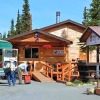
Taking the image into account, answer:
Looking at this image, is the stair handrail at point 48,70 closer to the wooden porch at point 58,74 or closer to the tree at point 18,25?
the wooden porch at point 58,74

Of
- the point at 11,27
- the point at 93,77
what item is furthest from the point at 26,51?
the point at 11,27

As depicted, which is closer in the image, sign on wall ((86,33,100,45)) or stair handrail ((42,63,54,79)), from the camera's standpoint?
sign on wall ((86,33,100,45))

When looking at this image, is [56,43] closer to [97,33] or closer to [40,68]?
[40,68]

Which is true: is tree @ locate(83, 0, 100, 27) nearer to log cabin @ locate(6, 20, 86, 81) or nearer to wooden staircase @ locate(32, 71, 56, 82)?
log cabin @ locate(6, 20, 86, 81)

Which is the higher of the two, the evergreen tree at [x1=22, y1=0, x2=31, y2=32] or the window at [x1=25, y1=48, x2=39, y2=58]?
the evergreen tree at [x1=22, y1=0, x2=31, y2=32]

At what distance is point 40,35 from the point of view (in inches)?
1307

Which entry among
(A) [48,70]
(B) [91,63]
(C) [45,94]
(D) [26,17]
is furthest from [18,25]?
(C) [45,94]

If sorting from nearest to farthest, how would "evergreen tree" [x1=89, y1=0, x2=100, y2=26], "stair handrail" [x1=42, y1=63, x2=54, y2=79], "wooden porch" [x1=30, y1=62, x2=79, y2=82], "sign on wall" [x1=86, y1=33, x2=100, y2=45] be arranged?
"sign on wall" [x1=86, y1=33, x2=100, y2=45]
"wooden porch" [x1=30, y1=62, x2=79, y2=82]
"stair handrail" [x1=42, y1=63, x2=54, y2=79]
"evergreen tree" [x1=89, y1=0, x2=100, y2=26]

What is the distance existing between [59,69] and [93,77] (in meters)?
5.40

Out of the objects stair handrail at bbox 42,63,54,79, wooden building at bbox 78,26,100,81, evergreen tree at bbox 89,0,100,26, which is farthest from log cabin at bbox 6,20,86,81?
wooden building at bbox 78,26,100,81

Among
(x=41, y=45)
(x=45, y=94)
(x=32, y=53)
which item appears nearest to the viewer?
(x=45, y=94)

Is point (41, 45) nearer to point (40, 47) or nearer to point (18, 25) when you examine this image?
point (40, 47)

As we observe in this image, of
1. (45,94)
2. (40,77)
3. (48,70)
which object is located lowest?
(45,94)

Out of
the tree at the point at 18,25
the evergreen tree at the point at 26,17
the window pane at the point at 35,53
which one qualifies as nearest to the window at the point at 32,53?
the window pane at the point at 35,53
